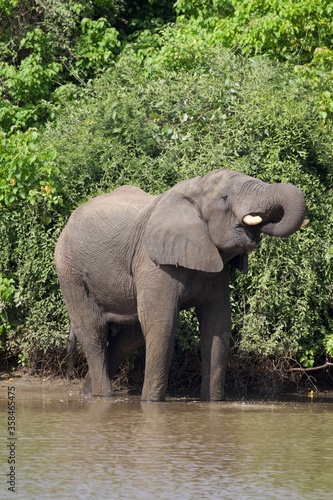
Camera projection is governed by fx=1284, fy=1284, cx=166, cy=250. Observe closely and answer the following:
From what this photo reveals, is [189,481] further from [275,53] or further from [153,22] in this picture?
[153,22]

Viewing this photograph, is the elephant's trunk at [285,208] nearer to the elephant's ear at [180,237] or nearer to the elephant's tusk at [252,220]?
the elephant's tusk at [252,220]

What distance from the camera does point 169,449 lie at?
8969mm

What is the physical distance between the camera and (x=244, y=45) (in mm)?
14844

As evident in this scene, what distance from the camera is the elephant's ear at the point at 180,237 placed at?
10.9 meters

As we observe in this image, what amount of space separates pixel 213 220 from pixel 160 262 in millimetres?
582

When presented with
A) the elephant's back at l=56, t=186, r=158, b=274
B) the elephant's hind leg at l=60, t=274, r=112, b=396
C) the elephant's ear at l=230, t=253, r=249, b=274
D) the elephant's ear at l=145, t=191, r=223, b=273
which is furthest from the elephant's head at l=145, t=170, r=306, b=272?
the elephant's hind leg at l=60, t=274, r=112, b=396

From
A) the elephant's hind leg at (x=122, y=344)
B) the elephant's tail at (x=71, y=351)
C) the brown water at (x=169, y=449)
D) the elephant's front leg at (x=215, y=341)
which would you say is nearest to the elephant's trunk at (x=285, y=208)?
the elephant's front leg at (x=215, y=341)

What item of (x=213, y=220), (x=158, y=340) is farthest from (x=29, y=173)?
(x=158, y=340)

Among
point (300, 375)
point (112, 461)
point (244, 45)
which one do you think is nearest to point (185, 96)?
point (244, 45)

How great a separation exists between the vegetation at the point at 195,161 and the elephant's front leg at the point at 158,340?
3.29 ft

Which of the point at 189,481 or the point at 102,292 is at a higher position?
the point at 102,292

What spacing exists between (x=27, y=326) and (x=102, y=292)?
4.79ft

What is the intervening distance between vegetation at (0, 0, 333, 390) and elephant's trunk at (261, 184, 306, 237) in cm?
157

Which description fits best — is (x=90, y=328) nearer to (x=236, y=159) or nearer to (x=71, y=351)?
(x=71, y=351)
